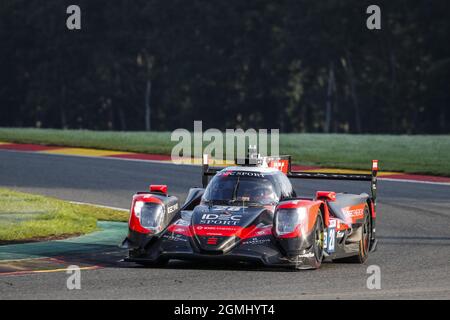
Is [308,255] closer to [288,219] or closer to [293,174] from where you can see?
[288,219]

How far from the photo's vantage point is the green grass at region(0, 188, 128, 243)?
59.4 ft

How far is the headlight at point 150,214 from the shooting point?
15.0 metres

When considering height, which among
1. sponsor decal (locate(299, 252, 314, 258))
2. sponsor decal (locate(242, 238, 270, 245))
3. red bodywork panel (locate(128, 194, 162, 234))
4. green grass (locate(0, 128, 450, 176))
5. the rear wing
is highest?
the rear wing

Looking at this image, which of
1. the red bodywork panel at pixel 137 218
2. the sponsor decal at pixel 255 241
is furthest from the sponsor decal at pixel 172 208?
the sponsor decal at pixel 255 241

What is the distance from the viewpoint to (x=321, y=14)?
8062 centimetres

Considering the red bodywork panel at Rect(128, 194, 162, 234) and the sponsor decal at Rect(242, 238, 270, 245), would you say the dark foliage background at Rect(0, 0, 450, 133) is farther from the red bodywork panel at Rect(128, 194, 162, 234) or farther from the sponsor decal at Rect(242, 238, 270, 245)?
the sponsor decal at Rect(242, 238, 270, 245)

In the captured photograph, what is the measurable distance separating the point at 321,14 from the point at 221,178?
66.1 m

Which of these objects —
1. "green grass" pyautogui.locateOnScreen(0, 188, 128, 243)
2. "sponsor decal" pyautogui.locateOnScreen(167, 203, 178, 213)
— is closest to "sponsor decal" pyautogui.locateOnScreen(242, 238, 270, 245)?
"sponsor decal" pyautogui.locateOnScreen(167, 203, 178, 213)

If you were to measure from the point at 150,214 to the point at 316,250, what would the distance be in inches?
87.2

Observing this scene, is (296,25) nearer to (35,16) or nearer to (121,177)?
(35,16)

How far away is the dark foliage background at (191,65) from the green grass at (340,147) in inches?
1075

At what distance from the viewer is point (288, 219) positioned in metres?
14.5

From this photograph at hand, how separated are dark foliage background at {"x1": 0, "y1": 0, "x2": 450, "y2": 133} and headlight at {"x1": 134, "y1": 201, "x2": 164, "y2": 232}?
66330 mm

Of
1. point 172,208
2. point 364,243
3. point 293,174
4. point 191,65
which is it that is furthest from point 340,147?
point 191,65
